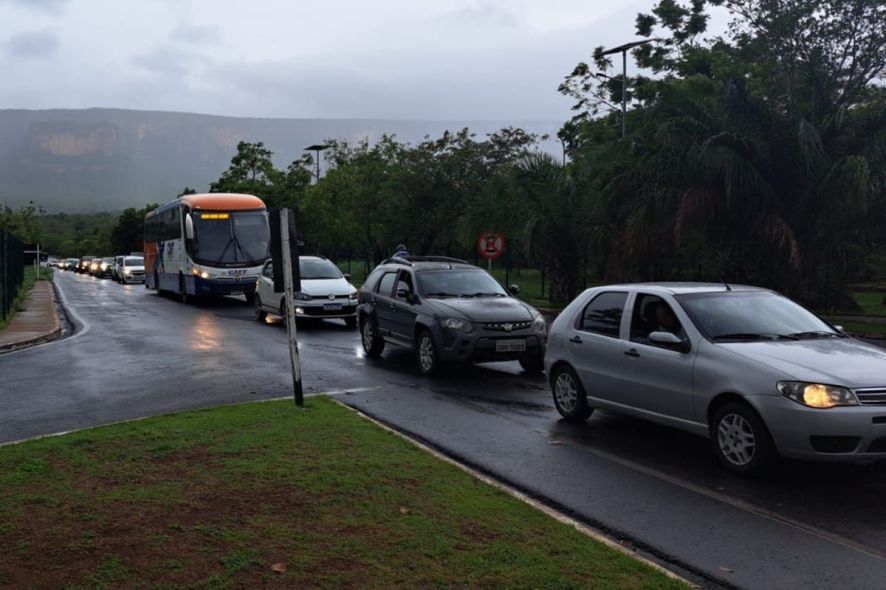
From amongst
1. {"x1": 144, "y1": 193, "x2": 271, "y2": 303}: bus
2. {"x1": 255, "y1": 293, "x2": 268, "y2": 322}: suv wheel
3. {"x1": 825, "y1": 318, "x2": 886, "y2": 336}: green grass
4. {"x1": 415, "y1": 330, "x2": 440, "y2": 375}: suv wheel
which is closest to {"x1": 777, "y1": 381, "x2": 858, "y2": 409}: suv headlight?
{"x1": 415, "y1": 330, "x2": 440, "y2": 375}: suv wheel

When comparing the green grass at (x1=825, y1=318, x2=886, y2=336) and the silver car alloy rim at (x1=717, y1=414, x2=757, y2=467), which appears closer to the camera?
the silver car alloy rim at (x1=717, y1=414, x2=757, y2=467)

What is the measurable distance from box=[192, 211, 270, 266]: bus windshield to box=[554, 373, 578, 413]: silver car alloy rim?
20603 mm

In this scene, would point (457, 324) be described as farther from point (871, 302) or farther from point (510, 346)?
point (871, 302)

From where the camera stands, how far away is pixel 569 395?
29.4 feet

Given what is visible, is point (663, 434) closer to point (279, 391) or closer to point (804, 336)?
point (804, 336)

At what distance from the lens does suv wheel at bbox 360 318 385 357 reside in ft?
47.3

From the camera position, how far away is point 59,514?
5.30 m

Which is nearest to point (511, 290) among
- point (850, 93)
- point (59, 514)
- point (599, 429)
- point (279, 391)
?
point (279, 391)

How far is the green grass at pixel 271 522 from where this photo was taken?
173 inches

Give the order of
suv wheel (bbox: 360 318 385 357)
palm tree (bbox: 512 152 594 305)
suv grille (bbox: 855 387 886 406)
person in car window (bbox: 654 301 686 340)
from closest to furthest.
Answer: suv grille (bbox: 855 387 886 406) < person in car window (bbox: 654 301 686 340) < suv wheel (bbox: 360 318 385 357) < palm tree (bbox: 512 152 594 305)

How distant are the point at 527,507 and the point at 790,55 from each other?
1216 inches

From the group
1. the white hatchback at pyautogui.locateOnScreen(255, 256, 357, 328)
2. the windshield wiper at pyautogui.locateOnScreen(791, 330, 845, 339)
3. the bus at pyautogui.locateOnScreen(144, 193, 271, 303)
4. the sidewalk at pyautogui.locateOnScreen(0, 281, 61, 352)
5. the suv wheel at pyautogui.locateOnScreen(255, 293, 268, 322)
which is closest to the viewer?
the windshield wiper at pyautogui.locateOnScreen(791, 330, 845, 339)

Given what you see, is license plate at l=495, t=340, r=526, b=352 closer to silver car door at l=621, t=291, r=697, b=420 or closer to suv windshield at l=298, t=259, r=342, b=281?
silver car door at l=621, t=291, r=697, b=420

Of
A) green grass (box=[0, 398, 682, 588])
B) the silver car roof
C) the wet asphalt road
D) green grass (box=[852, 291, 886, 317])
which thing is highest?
the silver car roof
